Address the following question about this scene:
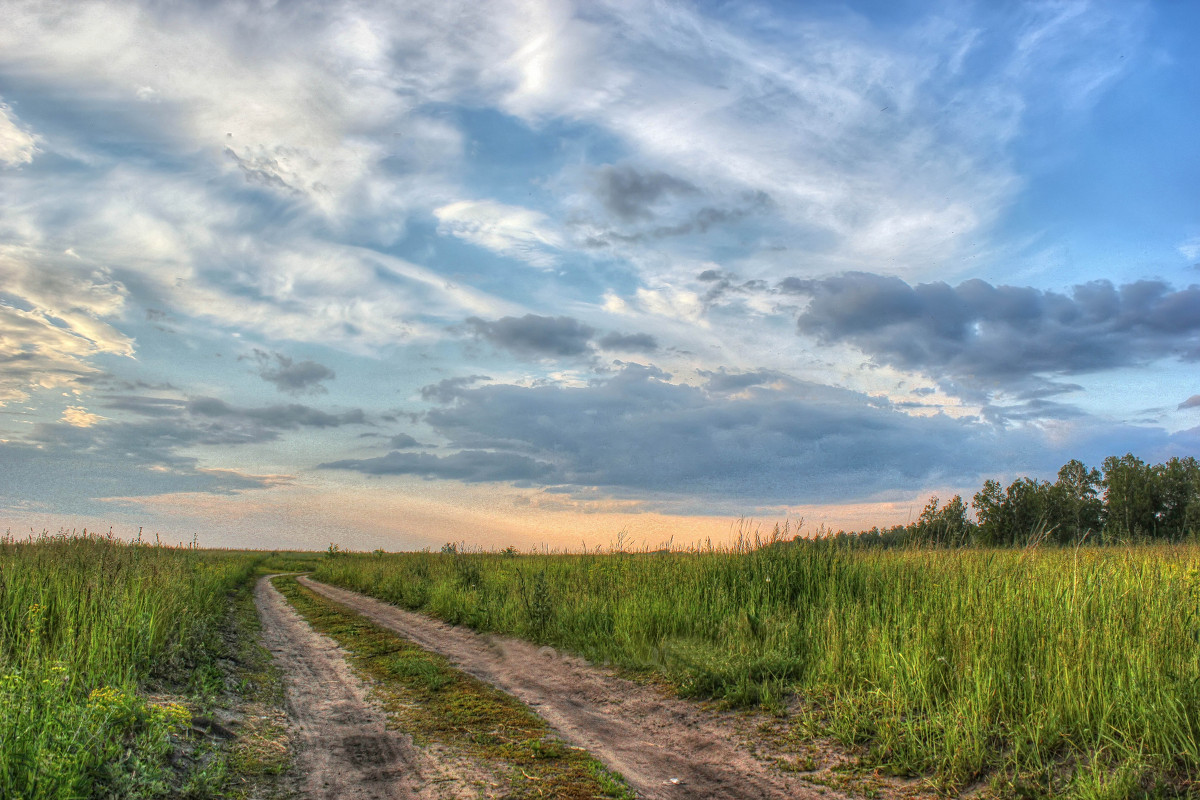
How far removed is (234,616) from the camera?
629 inches

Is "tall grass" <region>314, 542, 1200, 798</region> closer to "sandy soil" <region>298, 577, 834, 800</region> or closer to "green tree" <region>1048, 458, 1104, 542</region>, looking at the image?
"sandy soil" <region>298, 577, 834, 800</region>

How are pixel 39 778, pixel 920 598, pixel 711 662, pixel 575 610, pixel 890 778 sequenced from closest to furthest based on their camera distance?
pixel 39 778
pixel 890 778
pixel 711 662
pixel 920 598
pixel 575 610

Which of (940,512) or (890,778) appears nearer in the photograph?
(890,778)

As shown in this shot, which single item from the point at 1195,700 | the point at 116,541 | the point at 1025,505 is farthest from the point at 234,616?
the point at 1025,505

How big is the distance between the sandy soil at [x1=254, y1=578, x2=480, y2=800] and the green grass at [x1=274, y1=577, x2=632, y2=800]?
10.6 inches

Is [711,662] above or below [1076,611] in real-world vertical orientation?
below

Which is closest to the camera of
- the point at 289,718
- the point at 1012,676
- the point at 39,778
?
the point at 39,778

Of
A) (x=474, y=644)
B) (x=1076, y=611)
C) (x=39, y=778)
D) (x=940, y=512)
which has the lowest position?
(x=474, y=644)

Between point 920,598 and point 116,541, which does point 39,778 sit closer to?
point 920,598

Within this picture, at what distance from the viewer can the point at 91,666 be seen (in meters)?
6.88

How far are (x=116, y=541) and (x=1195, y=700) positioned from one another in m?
20.4

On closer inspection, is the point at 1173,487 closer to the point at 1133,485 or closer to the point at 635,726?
the point at 1133,485

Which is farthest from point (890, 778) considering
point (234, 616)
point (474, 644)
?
point (234, 616)

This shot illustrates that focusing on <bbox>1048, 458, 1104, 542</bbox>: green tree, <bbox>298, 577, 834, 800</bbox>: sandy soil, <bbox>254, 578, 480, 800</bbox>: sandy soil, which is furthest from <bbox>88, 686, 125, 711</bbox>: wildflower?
<bbox>1048, 458, 1104, 542</bbox>: green tree
